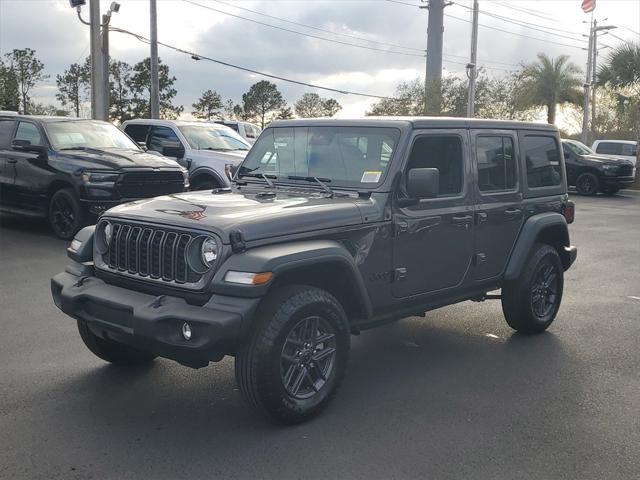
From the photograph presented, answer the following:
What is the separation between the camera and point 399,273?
4852 mm

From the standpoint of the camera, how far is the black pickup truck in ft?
33.9

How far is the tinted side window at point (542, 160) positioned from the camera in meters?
6.15

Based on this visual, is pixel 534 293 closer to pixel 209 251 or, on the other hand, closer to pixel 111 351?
pixel 209 251

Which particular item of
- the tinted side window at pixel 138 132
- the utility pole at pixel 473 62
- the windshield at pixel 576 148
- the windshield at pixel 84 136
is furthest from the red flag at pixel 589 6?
the windshield at pixel 84 136

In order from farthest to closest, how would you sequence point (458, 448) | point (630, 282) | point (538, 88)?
1. point (538, 88)
2. point (630, 282)
3. point (458, 448)

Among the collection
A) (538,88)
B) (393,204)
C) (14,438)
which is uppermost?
(538,88)

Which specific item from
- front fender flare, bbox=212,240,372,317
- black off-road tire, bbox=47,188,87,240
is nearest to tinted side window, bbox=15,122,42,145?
black off-road tire, bbox=47,188,87,240

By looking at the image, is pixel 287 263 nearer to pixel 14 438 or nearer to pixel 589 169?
pixel 14 438

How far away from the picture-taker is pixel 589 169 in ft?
73.2

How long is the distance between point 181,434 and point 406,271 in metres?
1.85

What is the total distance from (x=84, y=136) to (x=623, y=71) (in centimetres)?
2279

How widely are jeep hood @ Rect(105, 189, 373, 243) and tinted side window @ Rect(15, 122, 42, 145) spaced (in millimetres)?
7238

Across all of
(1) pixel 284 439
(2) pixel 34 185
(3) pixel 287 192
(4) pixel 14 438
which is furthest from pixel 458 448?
(2) pixel 34 185

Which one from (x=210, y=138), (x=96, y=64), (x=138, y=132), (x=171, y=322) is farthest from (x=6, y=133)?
(x=171, y=322)
